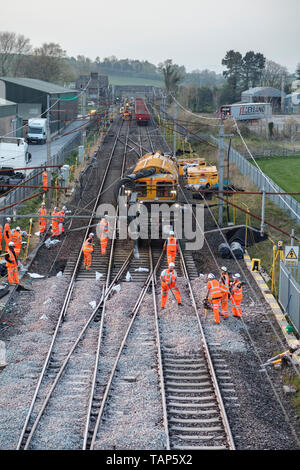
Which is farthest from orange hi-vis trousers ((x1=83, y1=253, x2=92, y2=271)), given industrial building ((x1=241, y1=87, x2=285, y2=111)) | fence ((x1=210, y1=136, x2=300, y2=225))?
industrial building ((x1=241, y1=87, x2=285, y2=111))

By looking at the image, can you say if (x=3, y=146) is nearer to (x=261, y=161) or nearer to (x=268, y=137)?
(x=261, y=161)

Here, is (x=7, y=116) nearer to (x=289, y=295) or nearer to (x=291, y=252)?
(x=291, y=252)

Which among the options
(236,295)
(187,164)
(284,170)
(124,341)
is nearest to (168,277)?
(236,295)

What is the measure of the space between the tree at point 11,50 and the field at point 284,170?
5467 cm

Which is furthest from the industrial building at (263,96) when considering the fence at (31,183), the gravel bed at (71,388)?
the gravel bed at (71,388)

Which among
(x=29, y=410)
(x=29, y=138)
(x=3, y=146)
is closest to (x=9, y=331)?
(x=29, y=410)

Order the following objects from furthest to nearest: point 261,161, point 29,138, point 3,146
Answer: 1. point 29,138
2. point 261,161
3. point 3,146

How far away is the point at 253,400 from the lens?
1050cm

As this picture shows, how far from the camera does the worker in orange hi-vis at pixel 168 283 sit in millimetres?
14938

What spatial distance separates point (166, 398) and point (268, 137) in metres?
46.0

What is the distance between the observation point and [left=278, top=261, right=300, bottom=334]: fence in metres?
13.8

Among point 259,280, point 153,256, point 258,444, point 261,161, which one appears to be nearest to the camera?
point 258,444

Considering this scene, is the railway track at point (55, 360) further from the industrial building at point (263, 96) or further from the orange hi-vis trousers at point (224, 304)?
the industrial building at point (263, 96)

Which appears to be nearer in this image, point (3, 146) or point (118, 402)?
point (118, 402)
